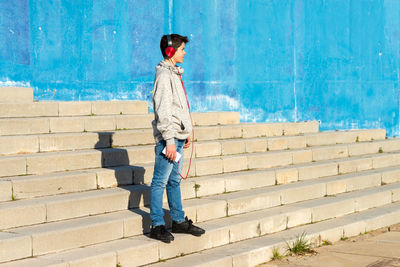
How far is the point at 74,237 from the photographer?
529 centimetres

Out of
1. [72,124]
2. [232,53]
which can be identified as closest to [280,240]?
[72,124]

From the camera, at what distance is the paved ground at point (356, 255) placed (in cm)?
613

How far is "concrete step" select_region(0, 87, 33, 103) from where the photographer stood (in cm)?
779

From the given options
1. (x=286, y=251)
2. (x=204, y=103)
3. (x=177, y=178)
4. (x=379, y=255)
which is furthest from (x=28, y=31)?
(x=379, y=255)

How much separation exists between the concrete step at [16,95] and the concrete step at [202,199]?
2295 mm

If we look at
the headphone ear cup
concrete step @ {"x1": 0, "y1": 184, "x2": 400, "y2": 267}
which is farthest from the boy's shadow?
the headphone ear cup

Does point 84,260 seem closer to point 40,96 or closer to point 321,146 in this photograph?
point 40,96

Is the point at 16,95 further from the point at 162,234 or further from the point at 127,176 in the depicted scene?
the point at 162,234

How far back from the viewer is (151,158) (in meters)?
7.35

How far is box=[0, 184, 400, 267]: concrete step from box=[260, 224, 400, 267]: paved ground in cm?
17

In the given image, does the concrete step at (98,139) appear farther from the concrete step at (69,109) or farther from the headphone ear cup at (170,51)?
the headphone ear cup at (170,51)

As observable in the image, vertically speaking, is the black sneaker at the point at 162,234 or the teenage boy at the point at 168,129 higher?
the teenage boy at the point at 168,129

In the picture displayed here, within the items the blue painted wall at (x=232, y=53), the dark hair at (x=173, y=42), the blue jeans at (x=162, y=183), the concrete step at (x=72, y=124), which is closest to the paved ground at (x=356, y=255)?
the blue jeans at (x=162, y=183)

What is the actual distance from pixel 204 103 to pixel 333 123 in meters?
3.59
